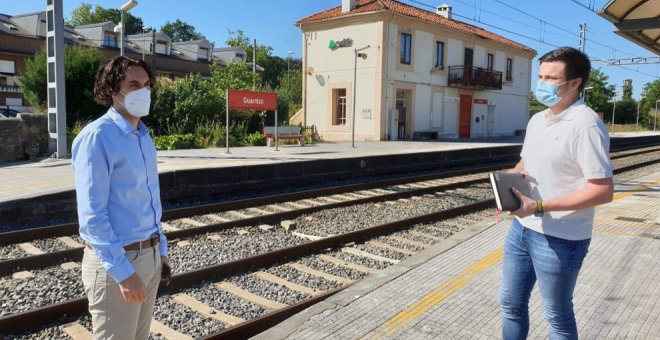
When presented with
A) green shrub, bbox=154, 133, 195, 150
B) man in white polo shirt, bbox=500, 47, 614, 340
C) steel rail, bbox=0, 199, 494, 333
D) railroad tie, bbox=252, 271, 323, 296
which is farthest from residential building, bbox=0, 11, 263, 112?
man in white polo shirt, bbox=500, 47, 614, 340

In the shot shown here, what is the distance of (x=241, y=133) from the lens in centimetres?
2333

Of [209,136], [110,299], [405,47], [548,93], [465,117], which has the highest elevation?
[405,47]

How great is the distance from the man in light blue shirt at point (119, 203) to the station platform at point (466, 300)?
1.53m

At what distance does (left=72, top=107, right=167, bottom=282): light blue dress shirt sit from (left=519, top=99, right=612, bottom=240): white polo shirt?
2111 mm

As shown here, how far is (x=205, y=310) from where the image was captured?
4.60 metres

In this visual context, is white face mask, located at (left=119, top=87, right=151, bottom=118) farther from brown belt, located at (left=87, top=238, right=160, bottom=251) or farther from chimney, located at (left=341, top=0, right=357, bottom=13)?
chimney, located at (left=341, top=0, right=357, bottom=13)

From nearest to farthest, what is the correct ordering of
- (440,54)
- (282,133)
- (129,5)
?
(129,5), (282,133), (440,54)

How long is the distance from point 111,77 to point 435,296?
3384 mm

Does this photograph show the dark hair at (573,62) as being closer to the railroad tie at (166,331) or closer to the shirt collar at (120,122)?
the shirt collar at (120,122)

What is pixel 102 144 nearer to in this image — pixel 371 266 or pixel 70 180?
pixel 371 266

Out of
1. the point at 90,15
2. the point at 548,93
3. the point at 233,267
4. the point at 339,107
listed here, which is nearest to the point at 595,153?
the point at 548,93

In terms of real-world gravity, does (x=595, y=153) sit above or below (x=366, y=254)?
above

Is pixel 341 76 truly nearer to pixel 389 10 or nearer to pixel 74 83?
pixel 389 10

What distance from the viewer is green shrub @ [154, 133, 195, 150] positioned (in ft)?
63.9
